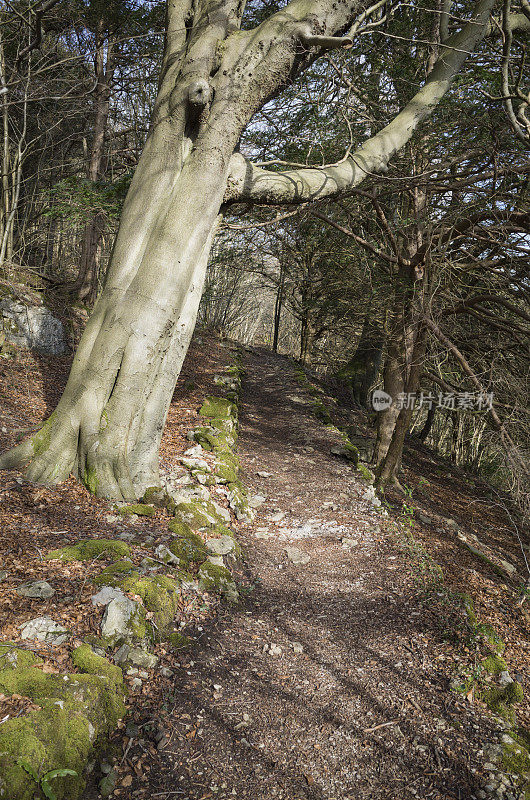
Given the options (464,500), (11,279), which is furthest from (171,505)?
(464,500)

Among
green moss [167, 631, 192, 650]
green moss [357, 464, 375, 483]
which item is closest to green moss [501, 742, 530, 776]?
green moss [167, 631, 192, 650]

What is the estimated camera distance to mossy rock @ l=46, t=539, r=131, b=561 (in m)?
2.96

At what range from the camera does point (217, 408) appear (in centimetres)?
717

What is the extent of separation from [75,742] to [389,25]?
26.4ft

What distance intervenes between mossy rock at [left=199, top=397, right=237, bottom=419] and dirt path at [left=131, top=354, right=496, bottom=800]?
2.38 meters

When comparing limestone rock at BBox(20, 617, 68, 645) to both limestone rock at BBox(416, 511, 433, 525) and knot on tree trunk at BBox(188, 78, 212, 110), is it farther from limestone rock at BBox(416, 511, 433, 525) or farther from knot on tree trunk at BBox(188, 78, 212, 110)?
limestone rock at BBox(416, 511, 433, 525)

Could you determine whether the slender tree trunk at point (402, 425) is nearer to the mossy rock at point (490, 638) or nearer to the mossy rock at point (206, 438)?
the mossy rock at point (206, 438)

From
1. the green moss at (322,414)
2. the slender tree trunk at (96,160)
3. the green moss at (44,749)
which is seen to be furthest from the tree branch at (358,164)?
the slender tree trunk at (96,160)

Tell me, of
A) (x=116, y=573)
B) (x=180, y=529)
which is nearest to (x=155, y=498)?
(x=180, y=529)

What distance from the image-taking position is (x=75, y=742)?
188 centimetres

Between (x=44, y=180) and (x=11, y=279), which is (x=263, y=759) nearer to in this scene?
(x=11, y=279)

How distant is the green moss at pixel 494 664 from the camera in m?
3.15

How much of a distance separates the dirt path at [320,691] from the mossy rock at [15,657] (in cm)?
69

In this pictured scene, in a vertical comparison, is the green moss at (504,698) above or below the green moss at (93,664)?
below
